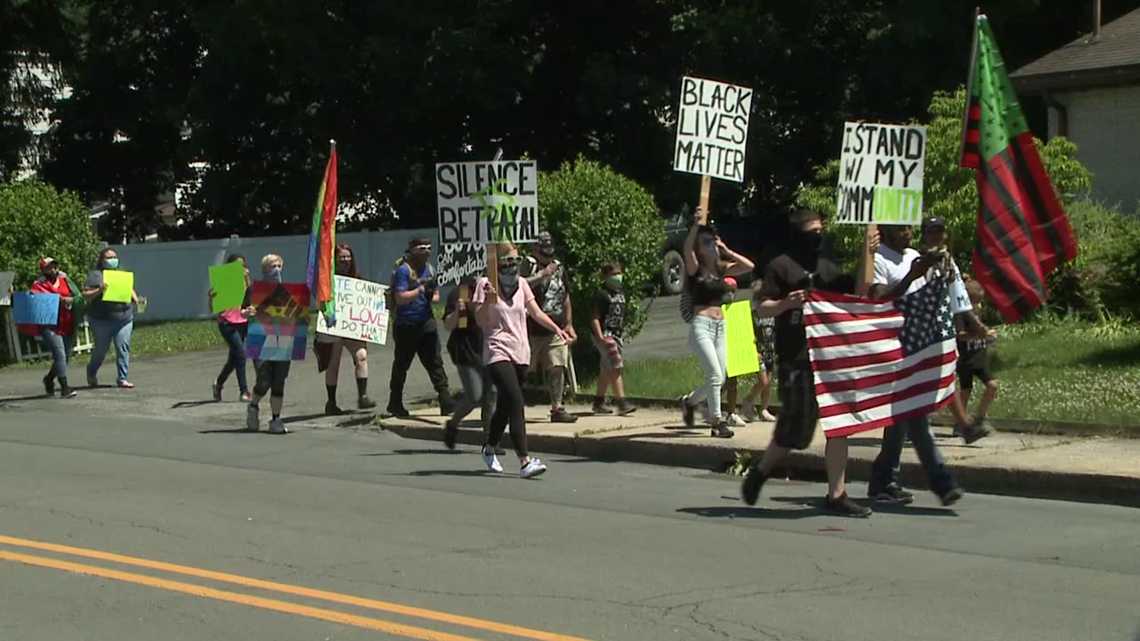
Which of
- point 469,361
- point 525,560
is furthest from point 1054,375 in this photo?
point 525,560

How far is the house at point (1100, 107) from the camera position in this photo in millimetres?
23766

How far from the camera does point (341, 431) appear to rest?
1546cm

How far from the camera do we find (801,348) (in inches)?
388

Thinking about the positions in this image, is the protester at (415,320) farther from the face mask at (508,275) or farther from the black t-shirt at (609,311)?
the face mask at (508,275)

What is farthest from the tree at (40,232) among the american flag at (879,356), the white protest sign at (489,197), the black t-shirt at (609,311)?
the american flag at (879,356)

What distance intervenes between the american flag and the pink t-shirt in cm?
268

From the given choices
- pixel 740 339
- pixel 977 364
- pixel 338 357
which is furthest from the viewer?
pixel 338 357

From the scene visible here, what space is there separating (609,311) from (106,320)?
297 inches

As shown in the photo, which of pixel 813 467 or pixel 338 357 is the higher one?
pixel 338 357

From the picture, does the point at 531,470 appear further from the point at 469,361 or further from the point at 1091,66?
the point at 1091,66

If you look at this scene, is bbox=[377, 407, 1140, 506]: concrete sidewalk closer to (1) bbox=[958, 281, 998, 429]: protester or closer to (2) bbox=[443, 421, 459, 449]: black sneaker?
(1) bbox=[958, 281, 998, 429]: protester

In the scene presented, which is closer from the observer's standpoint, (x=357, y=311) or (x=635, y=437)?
(x=635, y=437)

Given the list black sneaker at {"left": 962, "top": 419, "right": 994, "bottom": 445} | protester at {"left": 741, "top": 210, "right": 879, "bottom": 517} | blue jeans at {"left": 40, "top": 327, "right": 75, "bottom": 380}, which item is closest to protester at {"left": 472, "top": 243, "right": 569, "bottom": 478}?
protester at {"left": 741, "top": 210, "right": 879, "bottom": 517}

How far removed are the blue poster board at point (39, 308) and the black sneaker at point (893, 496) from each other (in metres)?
11.7
